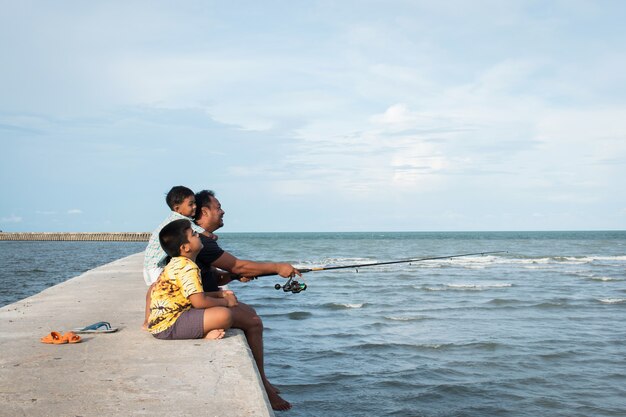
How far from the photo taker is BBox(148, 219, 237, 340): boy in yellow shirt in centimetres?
495

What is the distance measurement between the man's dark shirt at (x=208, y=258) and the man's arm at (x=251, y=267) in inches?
2.3

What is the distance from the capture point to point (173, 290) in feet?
16.5

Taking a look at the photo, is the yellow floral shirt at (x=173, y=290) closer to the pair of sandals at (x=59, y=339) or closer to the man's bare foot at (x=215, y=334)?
the man's bare foot at (x=215, y=334)

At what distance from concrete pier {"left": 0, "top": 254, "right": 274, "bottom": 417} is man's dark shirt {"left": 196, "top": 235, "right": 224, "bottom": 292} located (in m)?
0.48

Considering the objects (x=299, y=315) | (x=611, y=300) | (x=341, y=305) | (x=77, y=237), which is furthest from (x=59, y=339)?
(x=77, y=237)

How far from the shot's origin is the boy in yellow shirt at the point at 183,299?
4.95 meters

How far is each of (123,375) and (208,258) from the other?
59.5 inches

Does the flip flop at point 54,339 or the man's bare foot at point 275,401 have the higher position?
the flip flop at point 54,339

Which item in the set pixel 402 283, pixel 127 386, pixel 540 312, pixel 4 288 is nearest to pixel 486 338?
pixel 540 312

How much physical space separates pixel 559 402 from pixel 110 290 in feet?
21.7

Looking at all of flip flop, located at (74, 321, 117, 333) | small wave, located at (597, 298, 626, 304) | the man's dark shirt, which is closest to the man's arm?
the man's dark shirt

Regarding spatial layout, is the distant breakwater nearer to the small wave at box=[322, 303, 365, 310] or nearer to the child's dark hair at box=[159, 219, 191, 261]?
the small wave at box=[322, 303, 365, 310]

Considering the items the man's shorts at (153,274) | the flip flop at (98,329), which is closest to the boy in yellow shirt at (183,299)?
the man's shorts at (153,274)

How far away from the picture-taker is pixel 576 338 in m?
9.20
